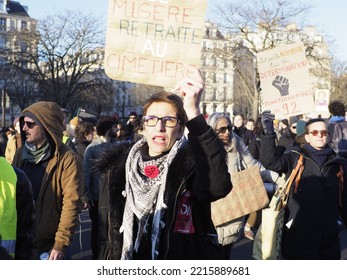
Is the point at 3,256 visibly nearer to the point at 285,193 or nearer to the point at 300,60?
the point at 285,193

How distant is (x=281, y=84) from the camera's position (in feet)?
20.0

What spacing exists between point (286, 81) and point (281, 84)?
0.06 meters

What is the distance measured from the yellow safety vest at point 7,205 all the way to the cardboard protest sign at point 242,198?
2476mm

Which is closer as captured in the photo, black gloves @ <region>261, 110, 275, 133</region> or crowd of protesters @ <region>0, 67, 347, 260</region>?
crowd of protesters @ <region>0, 67, 347, 260</region>

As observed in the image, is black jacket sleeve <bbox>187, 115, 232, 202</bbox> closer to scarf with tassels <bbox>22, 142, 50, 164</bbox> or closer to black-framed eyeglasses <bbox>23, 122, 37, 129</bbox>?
scarf with tassels <bbox>22, 142, 50, 164</bbox>

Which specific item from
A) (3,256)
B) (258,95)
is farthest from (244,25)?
(3,256)

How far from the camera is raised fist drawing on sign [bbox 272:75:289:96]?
6.03 m

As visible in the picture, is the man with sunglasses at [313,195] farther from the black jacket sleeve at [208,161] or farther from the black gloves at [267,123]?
the black jacket sleeve at [208,161]

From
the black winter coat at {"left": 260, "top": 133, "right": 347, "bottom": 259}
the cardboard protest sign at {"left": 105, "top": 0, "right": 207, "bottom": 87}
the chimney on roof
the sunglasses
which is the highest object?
the chimney on roof

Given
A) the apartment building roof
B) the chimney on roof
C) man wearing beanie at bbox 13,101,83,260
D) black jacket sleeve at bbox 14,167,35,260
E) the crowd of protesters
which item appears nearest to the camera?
the crowd of protesters

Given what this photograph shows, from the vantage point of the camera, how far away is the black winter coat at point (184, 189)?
2449 millimetres

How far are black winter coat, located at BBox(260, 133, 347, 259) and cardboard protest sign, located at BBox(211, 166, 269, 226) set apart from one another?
1.41 feet

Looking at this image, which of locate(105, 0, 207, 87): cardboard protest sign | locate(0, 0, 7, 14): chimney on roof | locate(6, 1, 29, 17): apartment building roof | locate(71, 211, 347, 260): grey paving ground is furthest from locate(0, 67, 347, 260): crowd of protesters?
locate(6, 1, 29, 17): apartment building roof

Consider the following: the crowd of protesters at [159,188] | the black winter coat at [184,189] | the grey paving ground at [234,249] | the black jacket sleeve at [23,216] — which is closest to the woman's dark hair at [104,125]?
the grey paving ground at [234,249]
